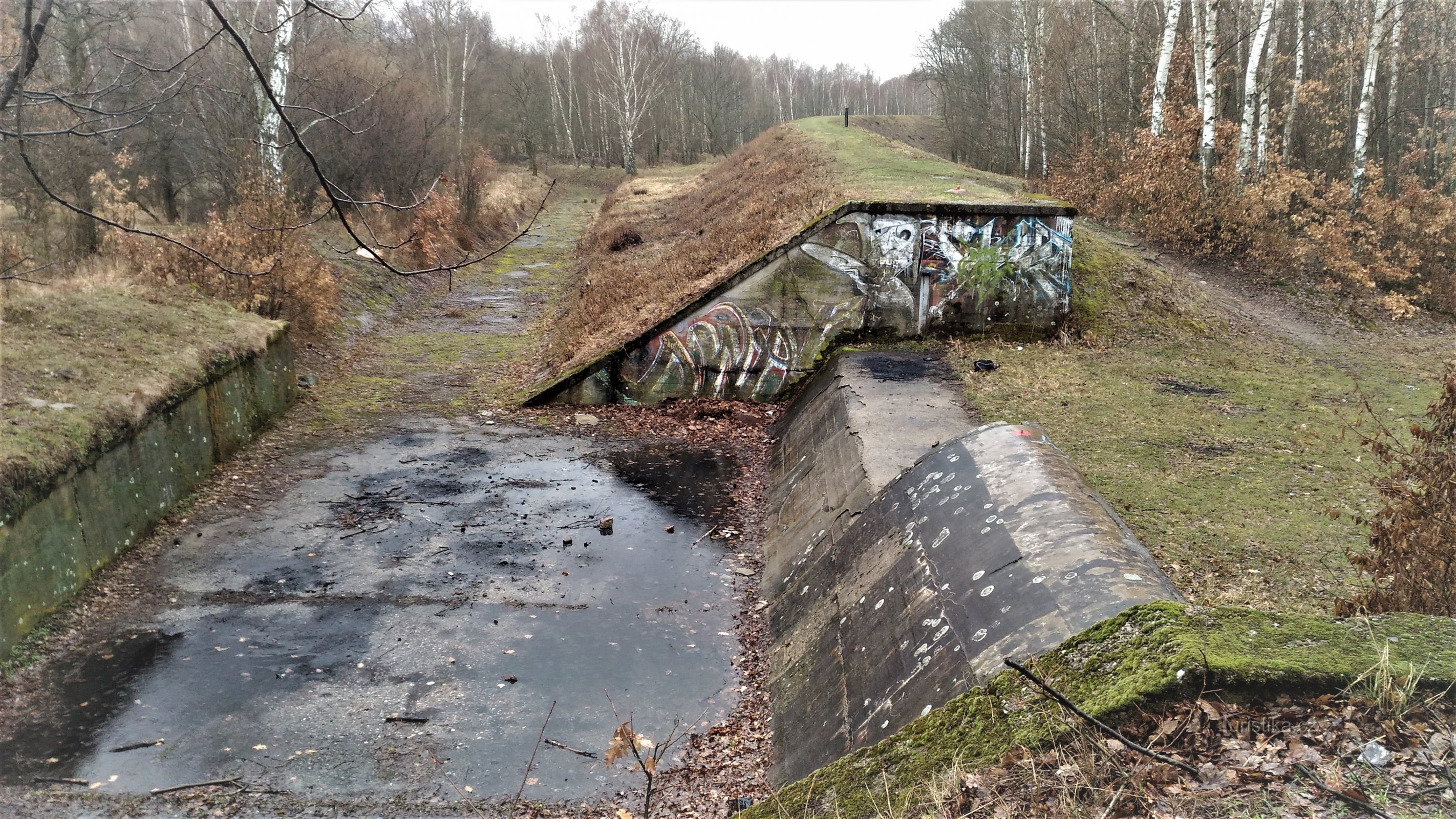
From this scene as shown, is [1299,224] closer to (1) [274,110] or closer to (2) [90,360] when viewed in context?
(1) [274,110]

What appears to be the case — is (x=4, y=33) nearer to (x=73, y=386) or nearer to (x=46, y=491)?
(x=73, y=386)

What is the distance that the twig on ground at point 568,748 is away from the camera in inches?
240

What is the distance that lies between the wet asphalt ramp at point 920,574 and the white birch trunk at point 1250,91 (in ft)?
42.6

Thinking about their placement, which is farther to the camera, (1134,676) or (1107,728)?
(1134,676)

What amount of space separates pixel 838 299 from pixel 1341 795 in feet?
35.5

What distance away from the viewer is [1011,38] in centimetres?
3866

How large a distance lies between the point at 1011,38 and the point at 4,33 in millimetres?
35938

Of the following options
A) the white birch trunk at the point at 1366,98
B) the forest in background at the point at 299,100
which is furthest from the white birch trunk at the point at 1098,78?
the forest in background at the point at 299,100

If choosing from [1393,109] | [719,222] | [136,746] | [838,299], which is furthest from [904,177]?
[136,746]

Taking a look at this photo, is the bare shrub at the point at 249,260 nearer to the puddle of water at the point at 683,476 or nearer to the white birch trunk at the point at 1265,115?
the puddle of water at the point at 683,476

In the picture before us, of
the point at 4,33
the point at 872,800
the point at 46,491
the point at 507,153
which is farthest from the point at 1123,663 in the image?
the point at 507,153

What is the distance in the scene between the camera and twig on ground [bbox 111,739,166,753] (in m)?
5.91

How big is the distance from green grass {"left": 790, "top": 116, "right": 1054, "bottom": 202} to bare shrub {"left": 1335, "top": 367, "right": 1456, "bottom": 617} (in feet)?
29.2

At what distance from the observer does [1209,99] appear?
59.4ft
